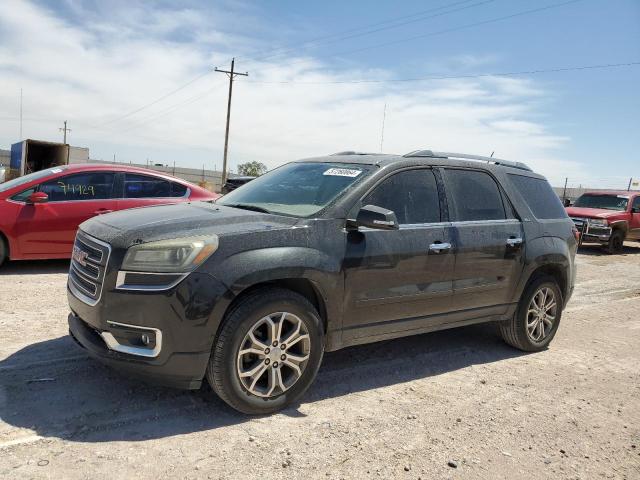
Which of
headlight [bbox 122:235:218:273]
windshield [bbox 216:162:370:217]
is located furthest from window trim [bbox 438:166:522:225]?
headlight [bbox 122:235:218:273]

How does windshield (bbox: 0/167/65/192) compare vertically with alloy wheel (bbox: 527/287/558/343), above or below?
above

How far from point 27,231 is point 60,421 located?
4.84 metres

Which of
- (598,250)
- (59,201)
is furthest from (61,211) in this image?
(598,250)

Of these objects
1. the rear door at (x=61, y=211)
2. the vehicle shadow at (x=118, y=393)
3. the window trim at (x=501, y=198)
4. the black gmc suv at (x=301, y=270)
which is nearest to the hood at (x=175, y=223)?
the black gmc suv at (x=301, y=270)

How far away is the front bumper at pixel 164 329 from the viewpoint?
3256mm

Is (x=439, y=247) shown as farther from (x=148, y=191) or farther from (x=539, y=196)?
(x=148, y=191)

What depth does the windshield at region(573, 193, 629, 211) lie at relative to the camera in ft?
54.0

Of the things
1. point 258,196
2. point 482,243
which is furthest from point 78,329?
point 482,243

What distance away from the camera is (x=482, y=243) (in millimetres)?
4785

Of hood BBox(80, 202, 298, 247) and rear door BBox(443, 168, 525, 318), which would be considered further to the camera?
rear door BBox(443, 168, 525, 318)

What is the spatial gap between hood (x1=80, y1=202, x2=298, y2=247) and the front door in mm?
629

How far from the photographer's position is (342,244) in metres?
3.88

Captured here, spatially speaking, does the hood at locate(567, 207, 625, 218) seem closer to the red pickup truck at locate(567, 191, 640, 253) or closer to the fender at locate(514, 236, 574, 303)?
the red pickup truck at locate(567, 191, 640, 253)

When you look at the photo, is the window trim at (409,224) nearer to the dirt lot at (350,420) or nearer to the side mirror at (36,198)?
the dirt lot at (350,420)
